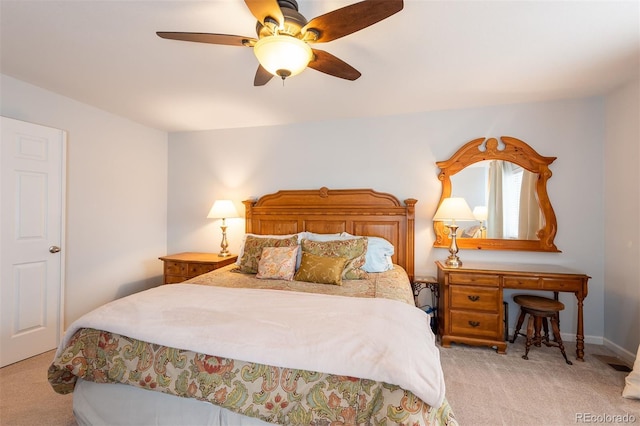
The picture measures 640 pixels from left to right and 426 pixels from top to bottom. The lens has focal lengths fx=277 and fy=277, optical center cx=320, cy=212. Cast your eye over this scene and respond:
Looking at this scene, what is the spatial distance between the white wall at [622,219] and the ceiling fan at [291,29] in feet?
9.00

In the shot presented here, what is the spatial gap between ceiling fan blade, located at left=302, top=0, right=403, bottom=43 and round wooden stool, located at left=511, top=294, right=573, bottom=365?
2720mm

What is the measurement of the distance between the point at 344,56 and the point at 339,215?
68.9 inches

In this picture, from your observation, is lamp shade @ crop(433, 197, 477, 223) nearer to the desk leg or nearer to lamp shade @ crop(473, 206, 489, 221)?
lamp shade @ crop(473, 206, 489, 221)

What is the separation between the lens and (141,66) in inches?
88.5

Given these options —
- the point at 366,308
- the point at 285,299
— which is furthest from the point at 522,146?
the point at 285,299

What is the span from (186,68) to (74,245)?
2.26 meters

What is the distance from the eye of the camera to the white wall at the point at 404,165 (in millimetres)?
2842

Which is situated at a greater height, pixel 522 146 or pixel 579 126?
pixel 579 126

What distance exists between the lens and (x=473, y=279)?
2.64 m

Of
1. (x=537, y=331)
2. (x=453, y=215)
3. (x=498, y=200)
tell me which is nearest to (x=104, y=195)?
(x=453, y=215)

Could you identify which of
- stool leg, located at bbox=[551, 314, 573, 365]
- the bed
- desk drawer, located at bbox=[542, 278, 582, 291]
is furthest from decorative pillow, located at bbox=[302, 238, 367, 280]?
stool leg, located at bbox=[551, 314, 573, 365]

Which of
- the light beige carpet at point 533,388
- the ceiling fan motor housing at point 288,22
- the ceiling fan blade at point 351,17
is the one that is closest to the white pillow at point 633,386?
the light beige carpet at point 533,388

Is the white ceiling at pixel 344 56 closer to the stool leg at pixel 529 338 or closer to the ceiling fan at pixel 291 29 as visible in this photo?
the ceiling fan at pixel 291 29

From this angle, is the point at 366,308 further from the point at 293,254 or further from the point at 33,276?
the point at 33,276
